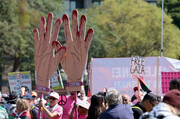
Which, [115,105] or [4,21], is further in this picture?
[4,21]

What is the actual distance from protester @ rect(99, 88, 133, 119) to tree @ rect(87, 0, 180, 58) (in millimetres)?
27109

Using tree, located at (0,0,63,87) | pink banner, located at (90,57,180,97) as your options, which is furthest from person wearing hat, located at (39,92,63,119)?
tree, located at (0,0,63,87)

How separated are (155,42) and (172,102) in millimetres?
29739

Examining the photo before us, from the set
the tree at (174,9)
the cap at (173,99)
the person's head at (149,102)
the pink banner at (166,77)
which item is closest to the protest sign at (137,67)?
the pink banner at (166,77)

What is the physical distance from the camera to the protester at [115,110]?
16.6ft

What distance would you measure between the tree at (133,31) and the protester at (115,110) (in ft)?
88.9

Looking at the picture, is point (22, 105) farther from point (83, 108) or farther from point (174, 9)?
point (174, 9)

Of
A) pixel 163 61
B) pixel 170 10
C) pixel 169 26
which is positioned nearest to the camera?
pixel 163 61

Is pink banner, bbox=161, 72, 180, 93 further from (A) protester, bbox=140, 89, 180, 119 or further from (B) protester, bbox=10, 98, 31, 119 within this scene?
(A) protester, bbox=140, 89, 180, 119

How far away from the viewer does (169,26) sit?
32156mm

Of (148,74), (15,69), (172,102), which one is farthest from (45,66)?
(15,69)

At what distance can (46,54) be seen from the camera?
7.07 meters

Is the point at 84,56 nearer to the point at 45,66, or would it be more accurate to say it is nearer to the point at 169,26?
the point at 45,66

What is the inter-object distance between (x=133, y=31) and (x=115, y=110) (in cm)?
2759
